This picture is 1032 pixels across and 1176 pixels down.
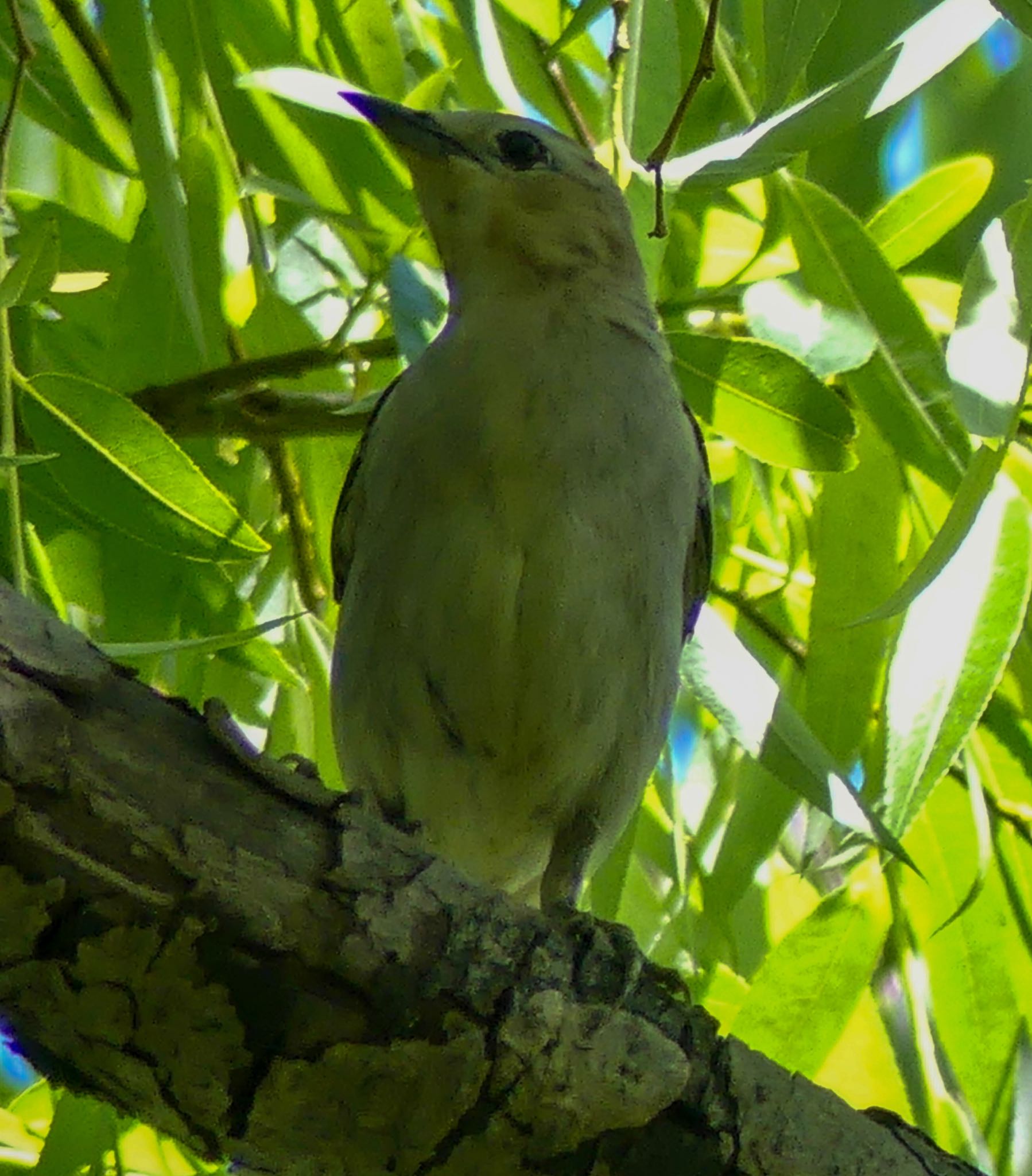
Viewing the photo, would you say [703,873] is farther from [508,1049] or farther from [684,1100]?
[508,1049]

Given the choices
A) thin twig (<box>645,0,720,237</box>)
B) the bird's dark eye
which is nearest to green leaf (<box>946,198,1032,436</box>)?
thin twig (<box>645,0,720,237</box>)

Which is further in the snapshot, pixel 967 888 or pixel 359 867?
pixel 967 888

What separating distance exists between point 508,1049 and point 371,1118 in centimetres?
13

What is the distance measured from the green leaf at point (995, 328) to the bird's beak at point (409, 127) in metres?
0.75

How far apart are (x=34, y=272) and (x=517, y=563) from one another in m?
0.79

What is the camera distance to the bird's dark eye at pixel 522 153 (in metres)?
2.73

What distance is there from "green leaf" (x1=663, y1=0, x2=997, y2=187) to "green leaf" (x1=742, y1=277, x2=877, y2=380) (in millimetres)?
251

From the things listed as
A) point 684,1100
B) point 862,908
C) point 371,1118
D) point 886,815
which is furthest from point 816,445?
point 371,1118

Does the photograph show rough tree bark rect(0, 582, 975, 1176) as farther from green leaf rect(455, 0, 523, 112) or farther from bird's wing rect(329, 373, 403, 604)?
bird's wing rect(329, 373, 403, 604)

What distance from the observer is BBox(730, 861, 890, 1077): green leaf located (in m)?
2.25

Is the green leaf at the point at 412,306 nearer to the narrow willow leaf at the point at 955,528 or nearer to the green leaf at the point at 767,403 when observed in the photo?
the green leaf at the point at 767,403

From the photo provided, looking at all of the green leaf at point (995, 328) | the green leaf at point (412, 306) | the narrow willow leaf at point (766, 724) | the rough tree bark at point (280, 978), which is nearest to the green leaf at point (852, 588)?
the narrow willow leaf at point (766, 724)

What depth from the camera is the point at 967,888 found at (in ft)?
7.80

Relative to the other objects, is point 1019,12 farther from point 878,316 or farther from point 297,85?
point 297,85
